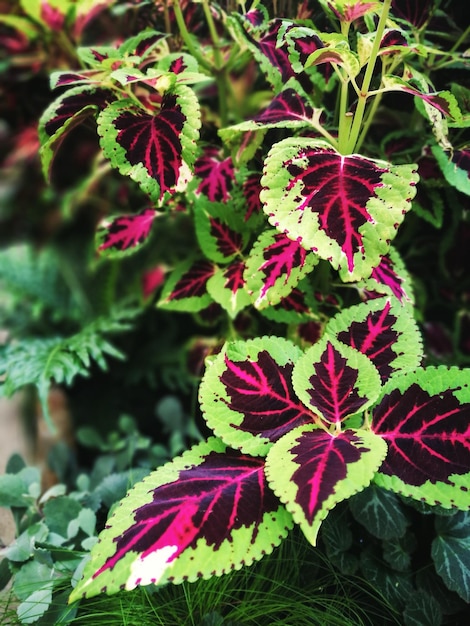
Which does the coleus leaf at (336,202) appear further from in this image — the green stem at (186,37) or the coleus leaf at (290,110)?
the green stem at (186,37)

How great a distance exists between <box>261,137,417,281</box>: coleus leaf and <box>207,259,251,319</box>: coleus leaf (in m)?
0.17

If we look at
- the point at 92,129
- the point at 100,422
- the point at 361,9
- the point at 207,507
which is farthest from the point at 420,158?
the point at 100,422

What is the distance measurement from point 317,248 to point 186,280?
1.18 ft

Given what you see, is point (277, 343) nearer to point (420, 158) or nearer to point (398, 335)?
point (398, 335)

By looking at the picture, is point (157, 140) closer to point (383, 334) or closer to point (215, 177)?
point (215, 177)

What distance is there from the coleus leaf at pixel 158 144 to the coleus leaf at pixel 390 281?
28 centimetres

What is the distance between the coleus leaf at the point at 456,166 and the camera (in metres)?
0.74

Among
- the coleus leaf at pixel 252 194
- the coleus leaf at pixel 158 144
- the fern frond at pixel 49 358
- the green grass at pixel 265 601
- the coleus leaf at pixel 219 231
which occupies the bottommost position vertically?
the green grass at pixel 265 601

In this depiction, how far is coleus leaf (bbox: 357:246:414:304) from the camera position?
2.47ft

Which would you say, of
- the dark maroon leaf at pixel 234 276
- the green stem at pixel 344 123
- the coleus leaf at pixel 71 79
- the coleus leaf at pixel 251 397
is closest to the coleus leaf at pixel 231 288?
the dark maroon leaf at pixel 234 276

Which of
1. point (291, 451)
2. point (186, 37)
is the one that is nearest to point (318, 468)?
point (291, 451)

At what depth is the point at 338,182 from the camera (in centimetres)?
64

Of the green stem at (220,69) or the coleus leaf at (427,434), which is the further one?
the green stem at (220,69)

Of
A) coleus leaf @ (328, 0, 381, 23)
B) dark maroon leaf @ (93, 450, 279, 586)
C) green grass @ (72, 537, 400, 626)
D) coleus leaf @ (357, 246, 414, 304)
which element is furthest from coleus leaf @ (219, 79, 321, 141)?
green grass @ (72, 537, 400, 626)
